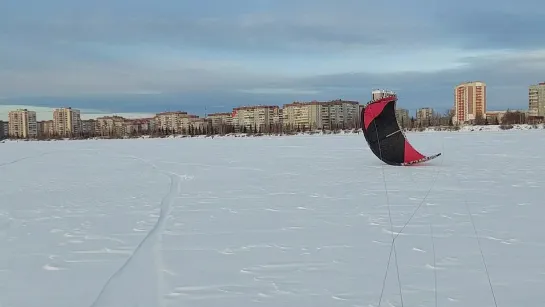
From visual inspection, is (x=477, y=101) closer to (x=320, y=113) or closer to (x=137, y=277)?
(x=320, y=113)

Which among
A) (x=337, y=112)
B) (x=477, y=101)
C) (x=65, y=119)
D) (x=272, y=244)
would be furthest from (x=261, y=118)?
(x=272, y=244)

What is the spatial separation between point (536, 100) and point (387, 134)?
272 ft

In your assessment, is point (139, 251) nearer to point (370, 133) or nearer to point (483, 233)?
point (483, 233)

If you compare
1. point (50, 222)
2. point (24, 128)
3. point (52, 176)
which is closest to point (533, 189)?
point (50, 222)

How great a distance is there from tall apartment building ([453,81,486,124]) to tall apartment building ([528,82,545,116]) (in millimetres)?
7237

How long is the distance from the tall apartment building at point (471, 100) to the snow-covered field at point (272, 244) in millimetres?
80444

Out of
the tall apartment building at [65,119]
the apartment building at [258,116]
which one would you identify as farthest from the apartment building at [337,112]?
the tall apartment building at [65,119]

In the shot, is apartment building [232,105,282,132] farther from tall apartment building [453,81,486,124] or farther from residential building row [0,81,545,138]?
tall apartment building [453,81,486,124]

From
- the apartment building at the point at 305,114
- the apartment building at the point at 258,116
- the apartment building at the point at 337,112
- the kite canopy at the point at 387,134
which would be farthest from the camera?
the apartment building at the point at 258,116

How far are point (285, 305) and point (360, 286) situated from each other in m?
0.53

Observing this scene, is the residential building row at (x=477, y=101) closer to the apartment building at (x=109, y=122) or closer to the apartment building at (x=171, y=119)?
the apartment building at (x=171, y=119)

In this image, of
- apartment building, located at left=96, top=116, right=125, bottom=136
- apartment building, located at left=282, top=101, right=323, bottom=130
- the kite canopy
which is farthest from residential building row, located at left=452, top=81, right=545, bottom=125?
the kite canopy

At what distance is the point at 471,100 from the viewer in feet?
277

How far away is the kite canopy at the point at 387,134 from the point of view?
33.7 ft
